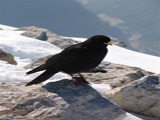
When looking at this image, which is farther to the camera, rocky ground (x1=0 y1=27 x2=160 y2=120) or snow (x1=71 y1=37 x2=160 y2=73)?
snow (x1=71 y1=37 x2=160 y2=73)

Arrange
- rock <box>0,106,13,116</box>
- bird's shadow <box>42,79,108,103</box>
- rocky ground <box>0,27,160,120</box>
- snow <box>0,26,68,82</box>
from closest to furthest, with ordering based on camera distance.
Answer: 1. rock <box>0,106,13,116</box>
2. rocky ground <box>0,27,160,120</box>
3. bird's shadow <box>42,79,108,103</box>
4. snow <box>0,26,68,82</box>

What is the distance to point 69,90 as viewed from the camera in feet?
16.6

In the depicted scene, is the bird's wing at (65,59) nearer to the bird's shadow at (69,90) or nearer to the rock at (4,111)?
the bird's shadow at (69,90)

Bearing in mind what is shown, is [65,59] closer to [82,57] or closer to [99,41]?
[82,57]

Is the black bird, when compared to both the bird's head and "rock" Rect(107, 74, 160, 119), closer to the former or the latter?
the bird's head

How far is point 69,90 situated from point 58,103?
1.78 ft

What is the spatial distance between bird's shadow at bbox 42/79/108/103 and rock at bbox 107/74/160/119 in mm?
661

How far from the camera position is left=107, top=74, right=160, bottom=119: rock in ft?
17.8

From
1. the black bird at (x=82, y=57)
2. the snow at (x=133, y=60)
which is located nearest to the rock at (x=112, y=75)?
the black bird at (x=82, y=57)

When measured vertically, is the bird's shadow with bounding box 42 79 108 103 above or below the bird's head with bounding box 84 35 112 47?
below

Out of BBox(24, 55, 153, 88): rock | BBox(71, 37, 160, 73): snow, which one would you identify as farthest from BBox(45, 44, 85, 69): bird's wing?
BBox(71, 37, 160, 73): snow

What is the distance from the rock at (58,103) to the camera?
437 cm

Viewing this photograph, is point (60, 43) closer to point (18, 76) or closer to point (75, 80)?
point (18, 76)

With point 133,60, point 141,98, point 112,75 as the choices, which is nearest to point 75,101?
point 141,98
